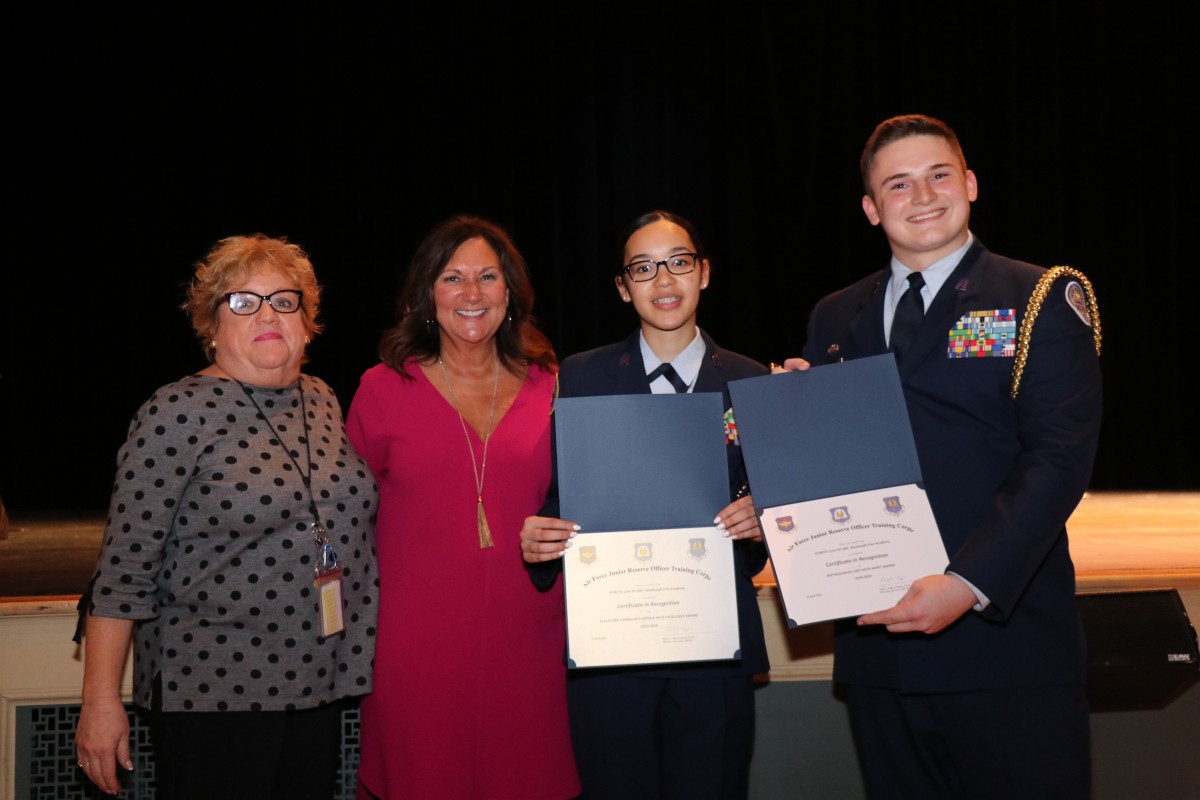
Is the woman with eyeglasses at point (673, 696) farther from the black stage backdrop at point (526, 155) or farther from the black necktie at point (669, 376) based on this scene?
the black stage backdrop at point (526, 155)

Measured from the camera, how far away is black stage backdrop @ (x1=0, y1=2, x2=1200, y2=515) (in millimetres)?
6594

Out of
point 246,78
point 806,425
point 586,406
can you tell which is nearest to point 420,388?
point 586,406

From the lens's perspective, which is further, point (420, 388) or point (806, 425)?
point (420, 388)

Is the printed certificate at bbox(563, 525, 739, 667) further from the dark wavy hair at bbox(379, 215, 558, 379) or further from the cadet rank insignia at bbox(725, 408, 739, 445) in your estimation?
the dark wavy hair at bbox(379, 215, 558, 379)

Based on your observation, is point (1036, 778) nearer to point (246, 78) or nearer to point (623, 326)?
point (623, 326)

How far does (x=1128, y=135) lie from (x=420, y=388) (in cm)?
647

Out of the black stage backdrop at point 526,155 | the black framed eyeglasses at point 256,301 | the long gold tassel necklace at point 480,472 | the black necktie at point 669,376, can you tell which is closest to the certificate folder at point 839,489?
the black necktie at point 669,376

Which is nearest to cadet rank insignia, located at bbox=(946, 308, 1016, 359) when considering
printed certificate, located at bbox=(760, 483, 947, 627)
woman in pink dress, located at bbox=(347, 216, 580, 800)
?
printed certificate, located at bbox=(760, 483, 947, 627)

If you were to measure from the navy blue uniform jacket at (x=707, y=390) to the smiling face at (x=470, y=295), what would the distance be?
33 cm

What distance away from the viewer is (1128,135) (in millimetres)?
7125

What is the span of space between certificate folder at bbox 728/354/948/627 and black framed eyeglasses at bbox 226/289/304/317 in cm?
100

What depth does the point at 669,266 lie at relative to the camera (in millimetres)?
2211

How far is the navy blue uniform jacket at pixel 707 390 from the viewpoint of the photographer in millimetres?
2064

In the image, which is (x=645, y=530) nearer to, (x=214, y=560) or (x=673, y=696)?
(x=673, y=696)
